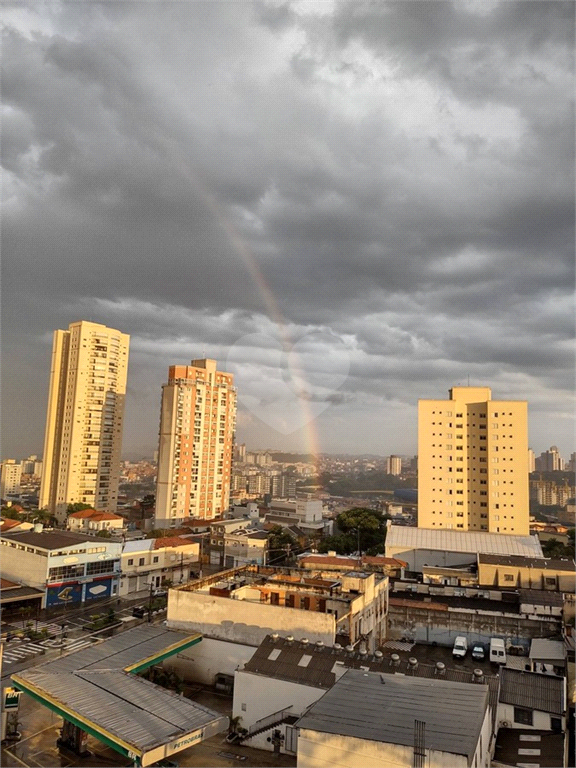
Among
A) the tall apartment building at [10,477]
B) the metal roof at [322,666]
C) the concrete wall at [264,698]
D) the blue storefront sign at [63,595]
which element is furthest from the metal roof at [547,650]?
the tall apartment building at [10,477]

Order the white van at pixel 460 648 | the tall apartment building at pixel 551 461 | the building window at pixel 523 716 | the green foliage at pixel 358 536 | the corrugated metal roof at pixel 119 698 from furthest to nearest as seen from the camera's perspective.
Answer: the tall apartment building at pixel 551 461, the green foliage at pixel 358 536, the white van at pixel 460 648, the building window at pixel 523 716, the corrugated metal roof at pixel 119 698

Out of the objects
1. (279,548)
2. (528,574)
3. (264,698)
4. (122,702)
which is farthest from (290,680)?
(279,548)

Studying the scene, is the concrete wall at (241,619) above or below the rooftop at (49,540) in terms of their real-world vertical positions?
below

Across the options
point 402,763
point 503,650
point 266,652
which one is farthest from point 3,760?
point 503,650

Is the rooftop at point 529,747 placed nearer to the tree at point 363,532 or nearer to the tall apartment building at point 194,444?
the tree at point 363,532

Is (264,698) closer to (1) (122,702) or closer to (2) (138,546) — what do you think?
(1) (122,702)

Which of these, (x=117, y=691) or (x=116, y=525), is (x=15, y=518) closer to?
(x=116, y=525)
